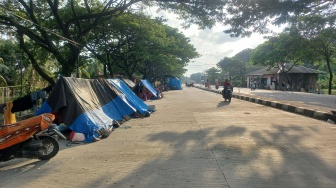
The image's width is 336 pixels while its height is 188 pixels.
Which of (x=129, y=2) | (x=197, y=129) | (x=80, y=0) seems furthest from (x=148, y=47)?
(x=197, y=129)

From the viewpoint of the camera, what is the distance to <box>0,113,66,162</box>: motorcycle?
527cm

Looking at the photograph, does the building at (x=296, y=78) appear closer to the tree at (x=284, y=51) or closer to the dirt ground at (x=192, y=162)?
the tree at (x=284, y=51)

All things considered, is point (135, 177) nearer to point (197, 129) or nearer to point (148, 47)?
point (197, 129)

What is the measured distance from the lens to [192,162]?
4.98 metres

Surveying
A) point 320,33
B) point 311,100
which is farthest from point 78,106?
point 320,33

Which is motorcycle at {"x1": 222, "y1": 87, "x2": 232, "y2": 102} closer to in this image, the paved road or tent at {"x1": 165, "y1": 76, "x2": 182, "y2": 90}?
the paved road

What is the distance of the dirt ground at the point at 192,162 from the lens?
4.14m

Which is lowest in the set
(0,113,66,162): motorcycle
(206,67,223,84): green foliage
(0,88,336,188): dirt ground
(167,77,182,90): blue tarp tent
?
(0,88,336,188): dirt ground

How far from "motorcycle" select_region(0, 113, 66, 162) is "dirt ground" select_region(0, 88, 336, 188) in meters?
0.20

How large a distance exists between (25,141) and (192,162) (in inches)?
131

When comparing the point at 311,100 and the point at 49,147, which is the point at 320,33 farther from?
the point at 49,147

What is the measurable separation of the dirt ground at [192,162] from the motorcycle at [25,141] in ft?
0.66

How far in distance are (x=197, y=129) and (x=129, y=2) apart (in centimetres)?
700

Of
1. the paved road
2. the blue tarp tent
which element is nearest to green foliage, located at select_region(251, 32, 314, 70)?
the paved road
